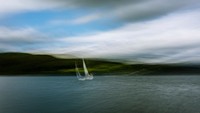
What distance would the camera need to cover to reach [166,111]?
6134cm

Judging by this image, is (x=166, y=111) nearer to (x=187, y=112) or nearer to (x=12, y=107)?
(x=187, y=112)

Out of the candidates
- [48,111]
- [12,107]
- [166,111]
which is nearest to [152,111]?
[166,111]

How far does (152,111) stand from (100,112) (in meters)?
11.3

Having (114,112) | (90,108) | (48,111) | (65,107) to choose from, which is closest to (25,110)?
(48,111)

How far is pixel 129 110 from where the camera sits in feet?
204

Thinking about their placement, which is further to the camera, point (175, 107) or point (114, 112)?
point (175, 107)

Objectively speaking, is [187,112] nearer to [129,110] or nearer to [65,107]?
[129,110]

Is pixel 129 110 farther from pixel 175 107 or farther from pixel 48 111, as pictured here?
pixel 48 111

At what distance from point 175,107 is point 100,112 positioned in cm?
1933

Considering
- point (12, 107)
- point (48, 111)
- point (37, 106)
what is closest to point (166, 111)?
point (48, 111)

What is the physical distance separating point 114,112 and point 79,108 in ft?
28.9

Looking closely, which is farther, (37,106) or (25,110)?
(37,106)

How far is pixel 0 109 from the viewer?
62562 mm

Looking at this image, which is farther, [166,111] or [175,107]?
[175,107]
